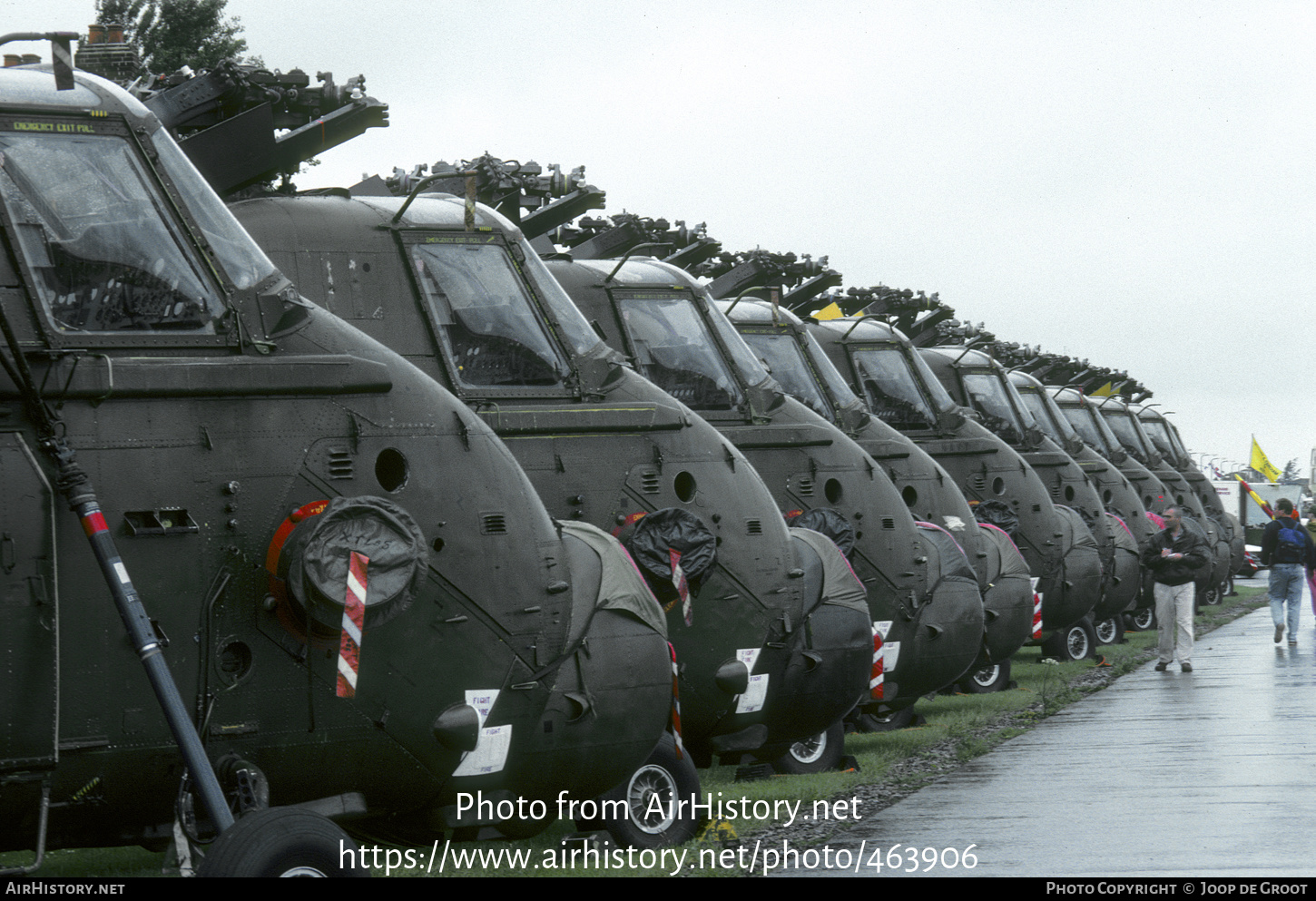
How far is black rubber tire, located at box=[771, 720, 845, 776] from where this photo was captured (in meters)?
13.4

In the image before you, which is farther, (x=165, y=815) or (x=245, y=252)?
(x=245, y=252)

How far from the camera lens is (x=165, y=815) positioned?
7027 millimetres

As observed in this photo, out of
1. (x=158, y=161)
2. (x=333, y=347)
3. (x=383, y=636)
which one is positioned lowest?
(x=383, y=636)

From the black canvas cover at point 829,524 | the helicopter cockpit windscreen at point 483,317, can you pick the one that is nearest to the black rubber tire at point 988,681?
the black canvas cover at point 829,524

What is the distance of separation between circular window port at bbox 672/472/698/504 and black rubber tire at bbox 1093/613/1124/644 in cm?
1650

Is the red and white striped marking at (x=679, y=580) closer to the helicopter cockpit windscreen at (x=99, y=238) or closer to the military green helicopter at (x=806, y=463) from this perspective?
the military green helicopter at (x=806, y=463)

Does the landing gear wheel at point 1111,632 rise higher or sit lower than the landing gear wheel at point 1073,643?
lower

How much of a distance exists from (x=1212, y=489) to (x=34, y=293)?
108 ft

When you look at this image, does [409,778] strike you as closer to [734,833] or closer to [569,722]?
[569,722]

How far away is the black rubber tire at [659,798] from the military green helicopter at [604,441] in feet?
3.22

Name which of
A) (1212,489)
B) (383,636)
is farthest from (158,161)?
(1212,489)

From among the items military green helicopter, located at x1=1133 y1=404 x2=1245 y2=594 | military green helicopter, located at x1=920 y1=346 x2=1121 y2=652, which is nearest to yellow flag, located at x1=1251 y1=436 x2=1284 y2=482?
military green helicopter, located at x1=1133 y1=404 x2=1245 y2=594

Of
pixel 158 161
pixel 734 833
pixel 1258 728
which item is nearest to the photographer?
pixel 158 161

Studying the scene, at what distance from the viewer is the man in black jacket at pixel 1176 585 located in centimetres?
2095
